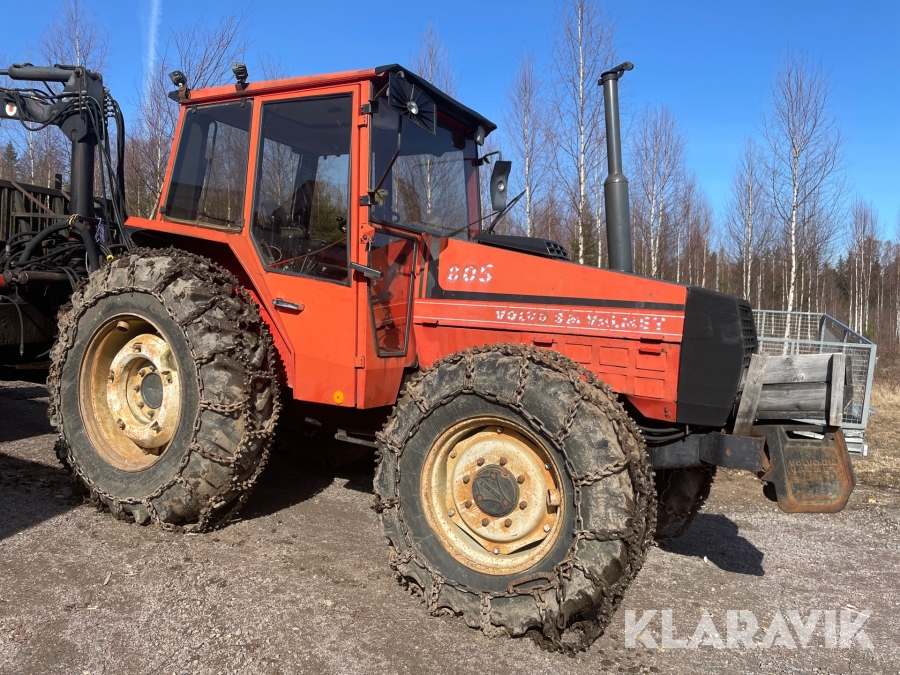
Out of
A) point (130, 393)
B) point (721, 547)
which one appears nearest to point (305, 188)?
point (130, 393)

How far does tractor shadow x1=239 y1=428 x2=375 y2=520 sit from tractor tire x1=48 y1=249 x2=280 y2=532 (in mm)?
875

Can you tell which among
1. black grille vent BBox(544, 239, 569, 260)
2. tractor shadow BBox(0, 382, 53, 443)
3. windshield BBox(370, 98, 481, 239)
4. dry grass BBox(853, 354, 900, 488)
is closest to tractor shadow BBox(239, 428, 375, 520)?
windshield BBox(370, 98, 481, 239)

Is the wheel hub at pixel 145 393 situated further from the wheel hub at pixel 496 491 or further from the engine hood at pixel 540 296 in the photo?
the wheel hub at pixel 496 491

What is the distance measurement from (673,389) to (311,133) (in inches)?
105

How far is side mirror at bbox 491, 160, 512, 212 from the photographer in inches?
186

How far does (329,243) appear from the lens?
392cm

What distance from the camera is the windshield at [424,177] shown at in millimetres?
3840

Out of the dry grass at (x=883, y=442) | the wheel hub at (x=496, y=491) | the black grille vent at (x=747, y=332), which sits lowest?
the dry grass at (x=883, y=442)

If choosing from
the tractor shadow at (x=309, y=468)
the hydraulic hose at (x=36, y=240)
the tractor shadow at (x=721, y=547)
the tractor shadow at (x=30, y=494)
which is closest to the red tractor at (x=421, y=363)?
the hydraulic hose at (x=36, y=240)

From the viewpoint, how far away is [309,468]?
5531 millimetres

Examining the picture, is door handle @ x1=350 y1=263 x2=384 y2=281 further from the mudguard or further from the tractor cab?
the mudguard

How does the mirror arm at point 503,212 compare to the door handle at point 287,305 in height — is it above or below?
above

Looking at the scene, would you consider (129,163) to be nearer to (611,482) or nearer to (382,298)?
(382,298)

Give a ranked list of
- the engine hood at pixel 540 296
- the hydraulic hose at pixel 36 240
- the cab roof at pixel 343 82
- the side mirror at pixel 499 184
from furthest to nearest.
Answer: the hydraulic hose at pixel 36 240
the side mirror at pixel 499 184
the cab roof at pixel 343 82
the engine hood at pixel 540 296
